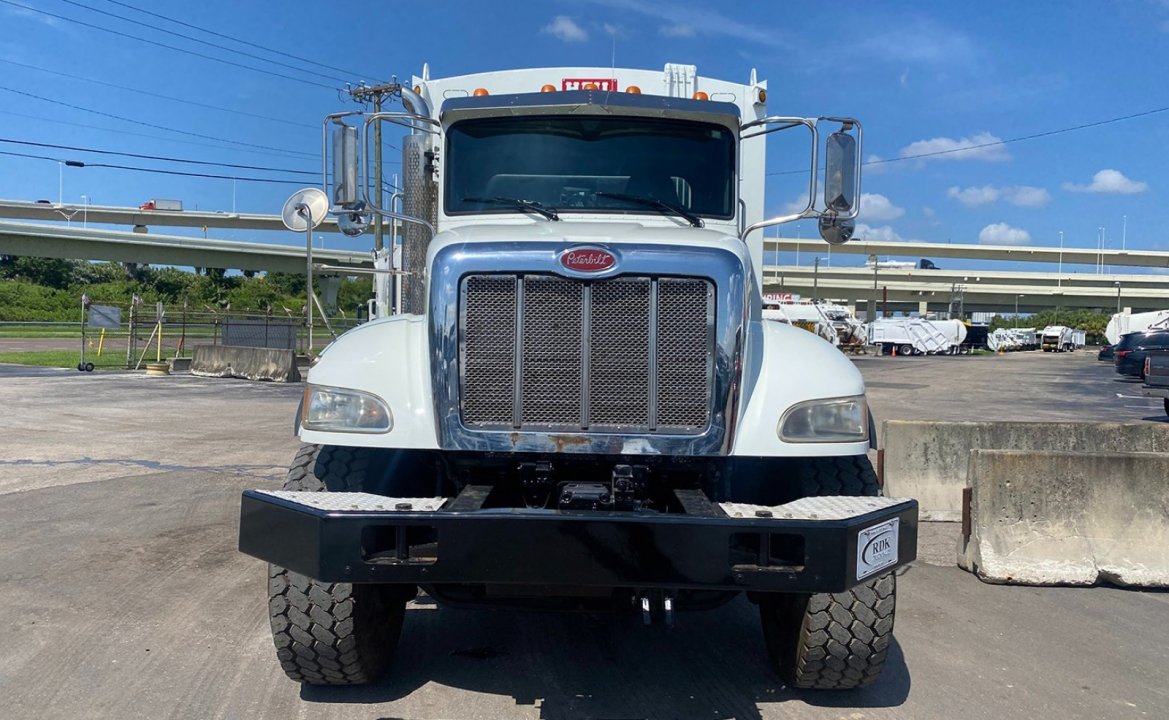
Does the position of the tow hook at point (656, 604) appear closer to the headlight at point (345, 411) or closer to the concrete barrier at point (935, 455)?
the headlight at point (345, 411)

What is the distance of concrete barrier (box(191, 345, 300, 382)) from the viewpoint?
20891 millimetres

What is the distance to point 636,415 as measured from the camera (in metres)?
3.59

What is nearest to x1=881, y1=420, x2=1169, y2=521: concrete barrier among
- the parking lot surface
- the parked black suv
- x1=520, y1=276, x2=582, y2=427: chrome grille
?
the parking lot surface

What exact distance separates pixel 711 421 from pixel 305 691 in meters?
2.03

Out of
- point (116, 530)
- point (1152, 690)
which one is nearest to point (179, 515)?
point (116, 530)

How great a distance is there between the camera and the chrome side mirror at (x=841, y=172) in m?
4.86

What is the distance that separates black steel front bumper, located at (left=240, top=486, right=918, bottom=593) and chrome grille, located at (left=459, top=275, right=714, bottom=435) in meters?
0.53

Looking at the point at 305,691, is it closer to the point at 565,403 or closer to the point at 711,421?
the point at 565,403

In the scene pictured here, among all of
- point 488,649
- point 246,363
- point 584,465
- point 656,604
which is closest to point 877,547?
point 656,604

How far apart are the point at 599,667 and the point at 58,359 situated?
1028 inches

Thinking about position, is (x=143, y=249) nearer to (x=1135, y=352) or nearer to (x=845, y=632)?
(x=1135, y=352)

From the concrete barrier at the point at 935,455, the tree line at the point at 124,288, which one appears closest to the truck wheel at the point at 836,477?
the concrete barrier at the point at 935,455

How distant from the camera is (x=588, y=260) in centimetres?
357

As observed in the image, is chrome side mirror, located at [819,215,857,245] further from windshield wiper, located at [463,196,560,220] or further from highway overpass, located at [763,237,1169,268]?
highway overpass, located at [763,237,1169,268]
